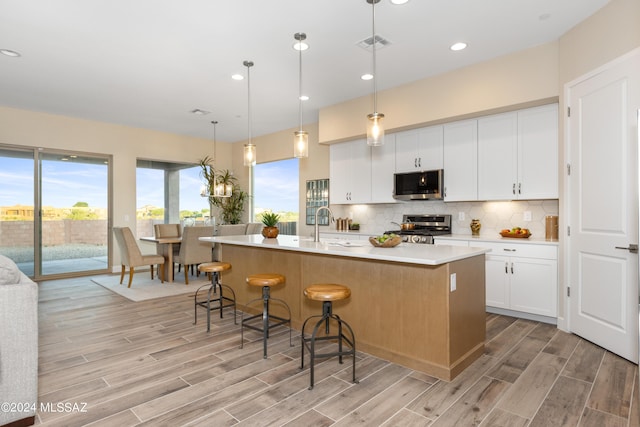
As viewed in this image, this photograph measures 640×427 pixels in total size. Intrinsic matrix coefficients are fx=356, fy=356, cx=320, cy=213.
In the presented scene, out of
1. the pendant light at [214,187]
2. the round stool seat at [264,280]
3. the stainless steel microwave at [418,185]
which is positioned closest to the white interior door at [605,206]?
the stainless steel microwave at [418,185]

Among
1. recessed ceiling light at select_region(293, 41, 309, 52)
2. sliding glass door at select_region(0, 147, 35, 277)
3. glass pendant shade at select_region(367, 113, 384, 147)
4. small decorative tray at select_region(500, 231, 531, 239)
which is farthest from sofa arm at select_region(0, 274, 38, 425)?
sliding glass door at select_region(0, 147, 35, 277)

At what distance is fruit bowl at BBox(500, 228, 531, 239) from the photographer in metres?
4.04

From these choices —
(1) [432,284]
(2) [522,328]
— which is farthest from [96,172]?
(2) [522,328]

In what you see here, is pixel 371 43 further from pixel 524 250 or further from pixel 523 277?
pixel 523 277

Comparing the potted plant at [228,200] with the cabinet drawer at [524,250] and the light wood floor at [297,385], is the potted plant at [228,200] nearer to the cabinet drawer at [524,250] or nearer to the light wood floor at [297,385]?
the light wood floor at [297,385]

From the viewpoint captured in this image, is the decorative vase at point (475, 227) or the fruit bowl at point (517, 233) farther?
the decorative vase at point (475, 227)

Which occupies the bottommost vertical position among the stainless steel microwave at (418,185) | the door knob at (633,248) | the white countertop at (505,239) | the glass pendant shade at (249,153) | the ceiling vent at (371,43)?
the white countertop at (505,239)

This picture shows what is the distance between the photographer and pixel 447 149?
4656 mm

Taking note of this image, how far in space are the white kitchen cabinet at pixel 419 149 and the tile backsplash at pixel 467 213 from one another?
Result: 1.95 ft

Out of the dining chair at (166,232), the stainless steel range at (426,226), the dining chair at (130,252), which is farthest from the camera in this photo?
the dining chair at (166,232)

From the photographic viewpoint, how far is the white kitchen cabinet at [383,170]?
528 cm

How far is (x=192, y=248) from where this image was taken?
587 centimetres

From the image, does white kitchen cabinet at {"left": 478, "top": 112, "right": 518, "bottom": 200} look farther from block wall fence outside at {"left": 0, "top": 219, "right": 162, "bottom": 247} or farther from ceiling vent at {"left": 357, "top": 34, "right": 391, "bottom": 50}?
block wall fence outside at {"left": 0, "top": 219, "right": 162, "bottom": 247}

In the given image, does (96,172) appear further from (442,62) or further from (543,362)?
(543,362)
